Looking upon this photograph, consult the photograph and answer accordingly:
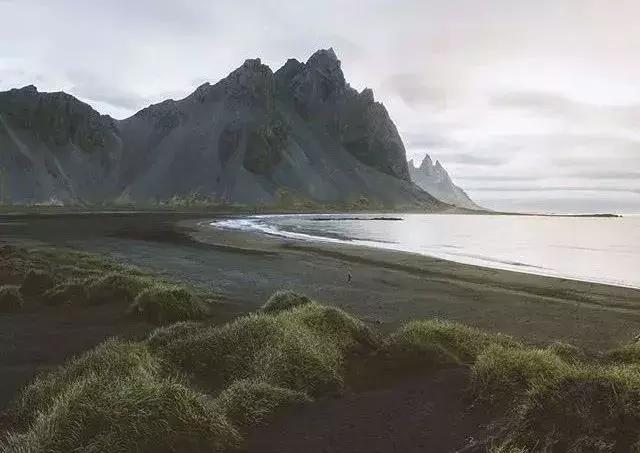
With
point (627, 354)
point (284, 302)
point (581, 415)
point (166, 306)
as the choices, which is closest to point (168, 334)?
point (166, 306)

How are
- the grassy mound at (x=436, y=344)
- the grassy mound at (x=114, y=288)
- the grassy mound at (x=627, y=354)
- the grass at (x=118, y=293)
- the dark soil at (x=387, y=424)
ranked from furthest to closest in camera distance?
the grassy mound at (x=114, y=288)
the grass at (x=118, y=293)
the grassy mound at (x=627, y=354)
the grassy mound at (x=436, y=344)
the dark soil at (x=387, y=424)

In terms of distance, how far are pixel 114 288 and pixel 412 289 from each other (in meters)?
13.1

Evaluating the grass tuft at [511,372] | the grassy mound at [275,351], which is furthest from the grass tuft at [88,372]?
the grass tuft at [511,372]

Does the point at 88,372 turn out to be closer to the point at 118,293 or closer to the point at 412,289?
the point at 118,293

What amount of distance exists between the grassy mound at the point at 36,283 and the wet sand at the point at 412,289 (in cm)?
644

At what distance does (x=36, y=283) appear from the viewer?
60.2 ft

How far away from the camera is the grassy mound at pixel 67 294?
17.0 metres

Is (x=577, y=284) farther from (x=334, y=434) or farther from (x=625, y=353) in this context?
(x=334, y=434)

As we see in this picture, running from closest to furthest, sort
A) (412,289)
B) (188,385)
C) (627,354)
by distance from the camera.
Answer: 1. (188,385)
2. (627,354)
3. (412,289)

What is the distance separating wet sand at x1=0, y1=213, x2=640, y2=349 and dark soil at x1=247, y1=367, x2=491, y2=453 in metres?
6.86

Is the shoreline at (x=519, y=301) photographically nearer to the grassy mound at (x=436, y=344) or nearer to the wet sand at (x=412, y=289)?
the wet sand at (x=412, y=289)

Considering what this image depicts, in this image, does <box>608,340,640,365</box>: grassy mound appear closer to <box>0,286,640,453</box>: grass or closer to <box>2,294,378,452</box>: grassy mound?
<box>0,286,640,453</box>: grass

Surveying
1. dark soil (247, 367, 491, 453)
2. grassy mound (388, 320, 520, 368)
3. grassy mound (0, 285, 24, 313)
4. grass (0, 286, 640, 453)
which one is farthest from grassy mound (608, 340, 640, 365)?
grassy mound (0, 285, 24, 313)

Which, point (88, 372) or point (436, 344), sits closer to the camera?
point (88, 372)
